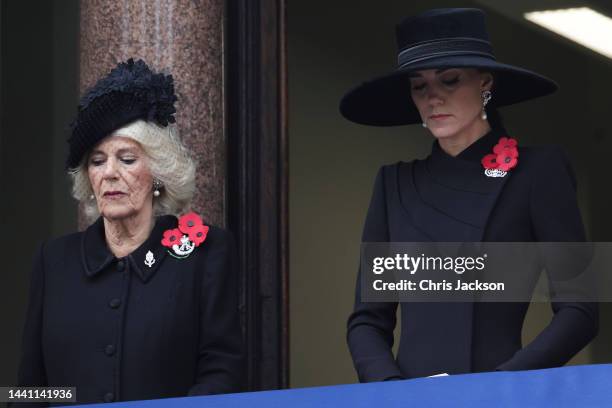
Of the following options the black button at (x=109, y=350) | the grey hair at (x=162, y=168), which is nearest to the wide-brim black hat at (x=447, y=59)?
the grey hair at (x=162, y=168)

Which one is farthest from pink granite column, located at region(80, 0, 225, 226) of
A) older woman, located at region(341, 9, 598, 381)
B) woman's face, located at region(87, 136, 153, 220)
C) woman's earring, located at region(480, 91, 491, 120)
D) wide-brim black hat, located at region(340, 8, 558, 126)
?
woman's earring, located at region(480, 91, 491, 120)

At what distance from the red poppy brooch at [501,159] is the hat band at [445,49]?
0.94 feet

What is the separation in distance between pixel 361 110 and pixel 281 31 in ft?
5.59

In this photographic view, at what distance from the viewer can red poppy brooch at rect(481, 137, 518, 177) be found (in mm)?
4309

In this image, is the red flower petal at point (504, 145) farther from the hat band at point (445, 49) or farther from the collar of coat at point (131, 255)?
the collar of coat at point (131, 255)

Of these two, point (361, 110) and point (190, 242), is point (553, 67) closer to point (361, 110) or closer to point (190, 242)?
point (361, 110)

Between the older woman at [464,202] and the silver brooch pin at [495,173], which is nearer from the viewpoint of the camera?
the older woman at [464,202]

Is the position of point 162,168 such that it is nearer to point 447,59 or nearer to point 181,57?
point 447,59

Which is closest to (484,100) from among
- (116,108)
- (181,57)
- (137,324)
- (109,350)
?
(116,108)

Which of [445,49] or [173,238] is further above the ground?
[445,49]

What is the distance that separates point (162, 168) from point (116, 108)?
0.21 metres

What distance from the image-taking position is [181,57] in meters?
5.86

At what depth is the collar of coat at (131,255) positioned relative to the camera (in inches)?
167

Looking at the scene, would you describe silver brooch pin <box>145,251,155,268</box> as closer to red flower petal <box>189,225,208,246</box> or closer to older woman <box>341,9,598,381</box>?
red flower petal <box>189,225,208,246</box>
